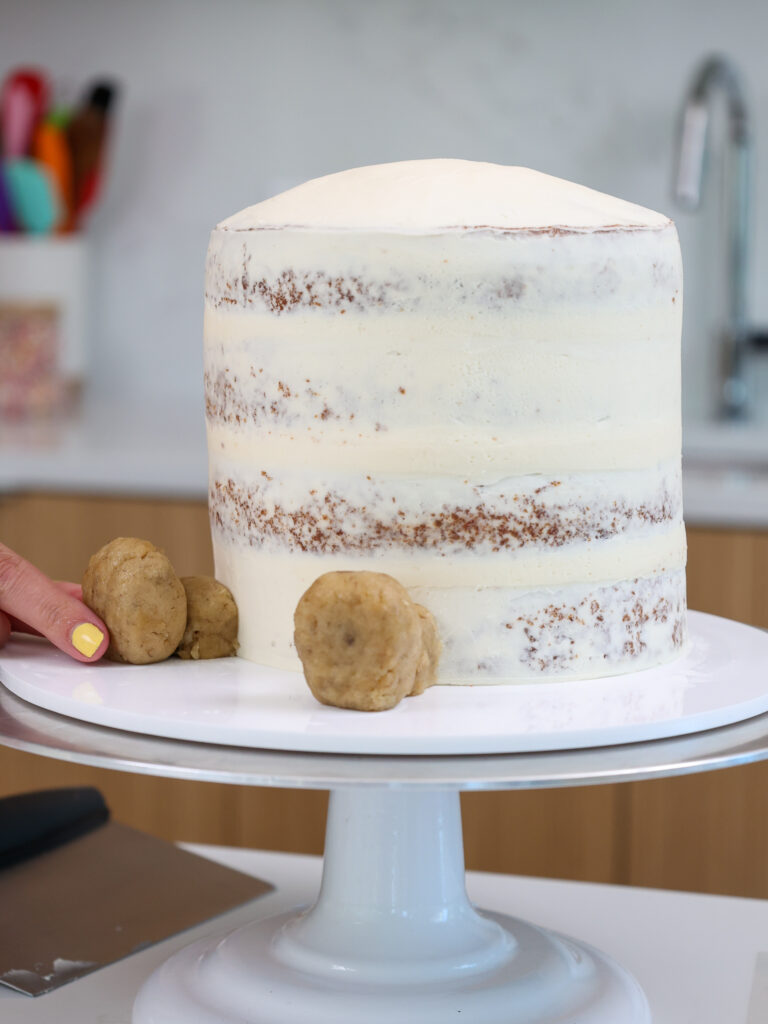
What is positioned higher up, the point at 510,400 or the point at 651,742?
the point at 510,400

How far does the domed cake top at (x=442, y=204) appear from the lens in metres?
0.72

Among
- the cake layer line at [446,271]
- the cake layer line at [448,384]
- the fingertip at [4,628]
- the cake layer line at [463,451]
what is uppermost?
the cake layer line at [446,271]

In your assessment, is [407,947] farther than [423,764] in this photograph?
Yes

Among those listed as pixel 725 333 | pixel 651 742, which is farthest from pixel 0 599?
pixel 725 333

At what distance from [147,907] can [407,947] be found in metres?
0.23

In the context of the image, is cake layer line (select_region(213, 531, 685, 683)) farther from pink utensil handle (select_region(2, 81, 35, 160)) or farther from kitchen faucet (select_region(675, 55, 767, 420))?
pink utensil handle (select_region(2, 81, 35, 160))

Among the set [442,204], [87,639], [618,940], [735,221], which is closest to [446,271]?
[442,204]

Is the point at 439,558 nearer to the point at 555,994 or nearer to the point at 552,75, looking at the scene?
the point at 555,994

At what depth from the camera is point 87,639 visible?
29.7 inches

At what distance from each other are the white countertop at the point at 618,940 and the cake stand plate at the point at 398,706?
198 millimetres

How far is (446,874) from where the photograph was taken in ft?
2.63

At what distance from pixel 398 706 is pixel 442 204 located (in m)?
0.25

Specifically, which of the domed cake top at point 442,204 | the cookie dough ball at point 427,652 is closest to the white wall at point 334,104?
the domed cake top at point 442,204

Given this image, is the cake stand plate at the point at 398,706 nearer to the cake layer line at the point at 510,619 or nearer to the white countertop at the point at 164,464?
the cake layer line at the point at 510,619
